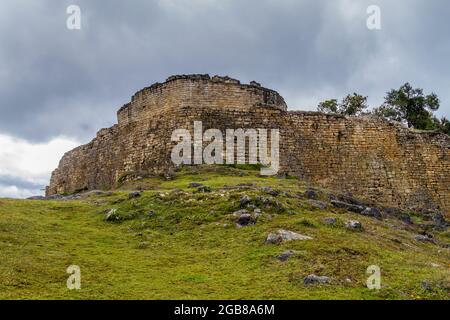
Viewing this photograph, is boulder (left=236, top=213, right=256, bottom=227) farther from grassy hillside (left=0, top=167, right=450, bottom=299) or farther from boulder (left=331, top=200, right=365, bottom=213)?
boulder (left=331, top=200, right=365, bottom=213)

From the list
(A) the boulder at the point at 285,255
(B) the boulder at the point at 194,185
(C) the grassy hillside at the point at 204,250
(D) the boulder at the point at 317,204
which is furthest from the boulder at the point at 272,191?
(A) the boulder at the point at 285,255

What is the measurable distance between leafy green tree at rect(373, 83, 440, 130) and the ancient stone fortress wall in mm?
15979

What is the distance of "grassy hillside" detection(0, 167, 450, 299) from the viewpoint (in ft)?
34.8

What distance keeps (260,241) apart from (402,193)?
59.6 feet

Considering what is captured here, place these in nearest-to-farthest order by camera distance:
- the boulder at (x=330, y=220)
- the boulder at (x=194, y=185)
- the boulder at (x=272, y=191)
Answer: the boulder at (x=330, y=220), the boulder at (x=272, y=191), the boulder at (x=194, y=185)

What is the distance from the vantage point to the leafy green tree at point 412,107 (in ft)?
153

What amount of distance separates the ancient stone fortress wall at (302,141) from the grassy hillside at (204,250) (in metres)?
8.14

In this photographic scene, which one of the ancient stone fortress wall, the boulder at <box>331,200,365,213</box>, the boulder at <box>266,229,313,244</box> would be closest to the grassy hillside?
the boulder at <box>266,229,313,244</box>

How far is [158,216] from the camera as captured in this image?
17188mm

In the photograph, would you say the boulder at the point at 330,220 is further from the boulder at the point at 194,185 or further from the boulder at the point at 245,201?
the boulder at the point at 194,185

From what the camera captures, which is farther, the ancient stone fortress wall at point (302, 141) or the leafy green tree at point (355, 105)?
the leafy green tree at point (355, 105)

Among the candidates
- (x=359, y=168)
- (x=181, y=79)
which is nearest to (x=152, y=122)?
(x=181, y=79)

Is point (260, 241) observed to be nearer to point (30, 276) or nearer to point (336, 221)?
point (336, 221)

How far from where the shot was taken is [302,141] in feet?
96.7
